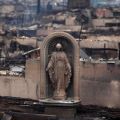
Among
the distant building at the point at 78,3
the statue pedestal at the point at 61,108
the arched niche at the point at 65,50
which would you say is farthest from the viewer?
the distant building at the point at 78,3

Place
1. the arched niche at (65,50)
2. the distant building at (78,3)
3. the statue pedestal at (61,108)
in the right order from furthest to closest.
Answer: the distant building at (78,3) → the arched niche at (65,50) → the statue pedestal at (61,108)

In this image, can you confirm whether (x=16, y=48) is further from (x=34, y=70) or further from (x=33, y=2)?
(x=33, y=2)

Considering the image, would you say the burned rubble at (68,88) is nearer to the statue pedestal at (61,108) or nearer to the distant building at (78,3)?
the statue pedestal at (61,108)

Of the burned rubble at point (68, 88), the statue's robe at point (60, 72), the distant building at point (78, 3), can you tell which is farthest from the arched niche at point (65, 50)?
the distant building at point (78, 3)

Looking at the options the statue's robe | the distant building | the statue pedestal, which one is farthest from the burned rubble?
the distant building

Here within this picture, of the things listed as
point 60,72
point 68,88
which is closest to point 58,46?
point 60,72

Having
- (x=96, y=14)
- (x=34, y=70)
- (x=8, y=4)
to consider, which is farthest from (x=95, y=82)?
(x=8, y=4)

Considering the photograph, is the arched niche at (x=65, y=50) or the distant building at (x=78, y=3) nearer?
the arched niche at (x=65, y=50)

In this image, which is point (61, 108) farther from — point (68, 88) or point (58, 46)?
point (58, 46)
